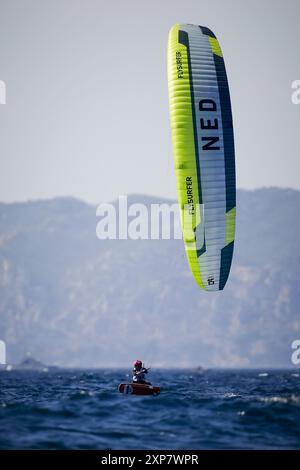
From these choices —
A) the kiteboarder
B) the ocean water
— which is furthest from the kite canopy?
the ocean water

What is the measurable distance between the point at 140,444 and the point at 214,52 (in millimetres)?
17823

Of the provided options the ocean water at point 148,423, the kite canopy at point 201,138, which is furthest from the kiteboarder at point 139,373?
the kite canopy at point 201,138

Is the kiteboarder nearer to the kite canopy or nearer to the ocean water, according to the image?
the ocean water

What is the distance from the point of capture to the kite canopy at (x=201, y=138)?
3753 centimetres

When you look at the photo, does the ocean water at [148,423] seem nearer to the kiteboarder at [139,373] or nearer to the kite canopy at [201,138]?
the kiteboarder at [139,373]

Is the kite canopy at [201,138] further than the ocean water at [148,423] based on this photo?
Yes

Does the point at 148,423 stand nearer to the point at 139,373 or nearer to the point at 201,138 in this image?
the point at 139,373

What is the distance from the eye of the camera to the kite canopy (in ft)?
123

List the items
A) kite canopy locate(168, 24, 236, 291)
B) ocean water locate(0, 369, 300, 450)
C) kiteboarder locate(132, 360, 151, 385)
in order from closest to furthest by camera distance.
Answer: ocean water locate(0, 369, 300, 450) → kite canopy locate(168, 24, 236, 291) → kiteboarder locate(132, 360, 151, 385)
